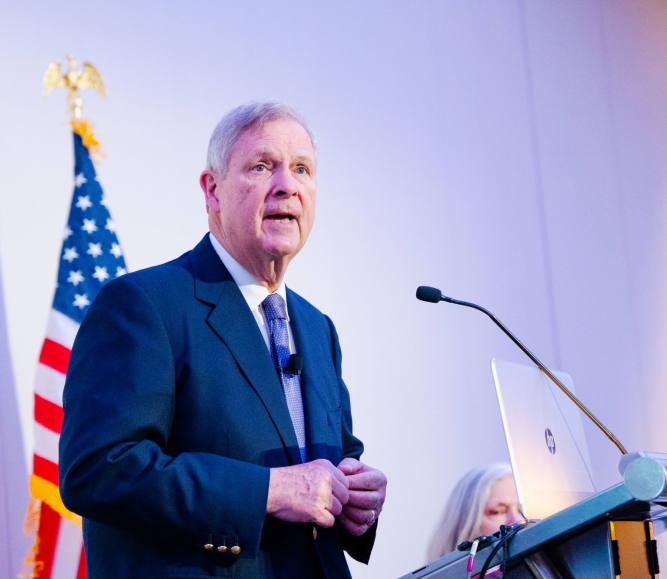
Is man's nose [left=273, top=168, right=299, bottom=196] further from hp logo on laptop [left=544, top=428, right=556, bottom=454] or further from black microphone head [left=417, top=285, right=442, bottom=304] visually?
hp logo on laptop [left=544, top=428, right=556, bottom=454]

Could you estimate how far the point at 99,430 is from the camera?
1571 mm

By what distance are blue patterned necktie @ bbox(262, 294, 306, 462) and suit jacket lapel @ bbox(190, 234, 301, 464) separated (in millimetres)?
53

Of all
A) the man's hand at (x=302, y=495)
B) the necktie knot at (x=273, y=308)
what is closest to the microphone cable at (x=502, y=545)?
the man's hand at (x=302, y=495)

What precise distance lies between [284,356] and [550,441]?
1.91ft

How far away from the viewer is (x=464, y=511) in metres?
3.43

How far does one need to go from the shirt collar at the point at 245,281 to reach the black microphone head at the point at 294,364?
0.14m

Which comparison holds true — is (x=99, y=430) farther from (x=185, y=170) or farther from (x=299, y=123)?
(x=185, y=170)

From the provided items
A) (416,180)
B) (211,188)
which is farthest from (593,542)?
(416,180)

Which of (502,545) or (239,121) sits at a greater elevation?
(239,121)

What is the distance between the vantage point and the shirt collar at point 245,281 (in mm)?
1912

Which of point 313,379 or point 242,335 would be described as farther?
point 313,379

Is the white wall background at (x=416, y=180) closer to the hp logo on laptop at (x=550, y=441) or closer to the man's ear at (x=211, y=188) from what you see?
the man's ear at (x=211, y=188)

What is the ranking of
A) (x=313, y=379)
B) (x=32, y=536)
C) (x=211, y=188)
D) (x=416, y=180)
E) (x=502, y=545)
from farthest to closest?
1. (x=416, y=180)
2. (x=32, y=536)
3. (x=211, y=188)
4. (x=313, y=379)
5. (x=502, y=545)

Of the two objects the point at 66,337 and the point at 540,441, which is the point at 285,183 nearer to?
the point at 540,441
